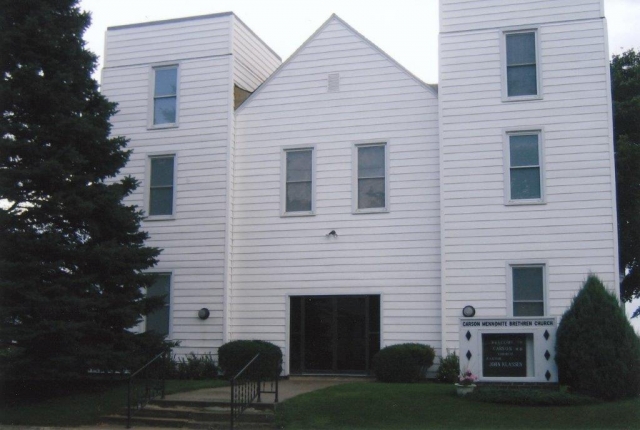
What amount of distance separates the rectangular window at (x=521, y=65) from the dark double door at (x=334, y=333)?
652cm

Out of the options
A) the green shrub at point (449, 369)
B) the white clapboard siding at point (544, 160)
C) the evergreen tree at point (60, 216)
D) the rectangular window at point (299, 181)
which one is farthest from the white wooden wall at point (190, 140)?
the white clapboard siding at point (544, 160)

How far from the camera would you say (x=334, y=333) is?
21281mm

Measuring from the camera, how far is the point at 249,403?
50.0 ft

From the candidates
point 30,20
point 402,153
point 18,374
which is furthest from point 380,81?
point 18,374

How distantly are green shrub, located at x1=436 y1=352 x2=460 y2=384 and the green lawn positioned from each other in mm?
2945

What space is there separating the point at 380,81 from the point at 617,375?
9723mm

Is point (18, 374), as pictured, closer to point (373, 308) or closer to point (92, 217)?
point (92, 217)

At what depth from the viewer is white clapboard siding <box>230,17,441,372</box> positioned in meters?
20.8

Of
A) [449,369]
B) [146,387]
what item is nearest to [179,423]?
[146,387]

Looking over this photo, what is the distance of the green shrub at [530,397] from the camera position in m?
15.3

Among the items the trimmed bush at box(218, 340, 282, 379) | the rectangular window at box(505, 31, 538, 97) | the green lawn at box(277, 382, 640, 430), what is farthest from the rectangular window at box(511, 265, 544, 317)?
the trimmed bush at box(218, 340, 282, 379)

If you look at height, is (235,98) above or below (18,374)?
above

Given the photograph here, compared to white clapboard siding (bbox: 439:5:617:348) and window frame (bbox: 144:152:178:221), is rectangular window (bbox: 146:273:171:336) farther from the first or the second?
white clapboard siding (bbox: 439:5:617:348)

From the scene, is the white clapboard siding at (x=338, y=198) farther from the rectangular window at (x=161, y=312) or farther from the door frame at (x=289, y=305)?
the rectangular window at (x=161, y=312)
